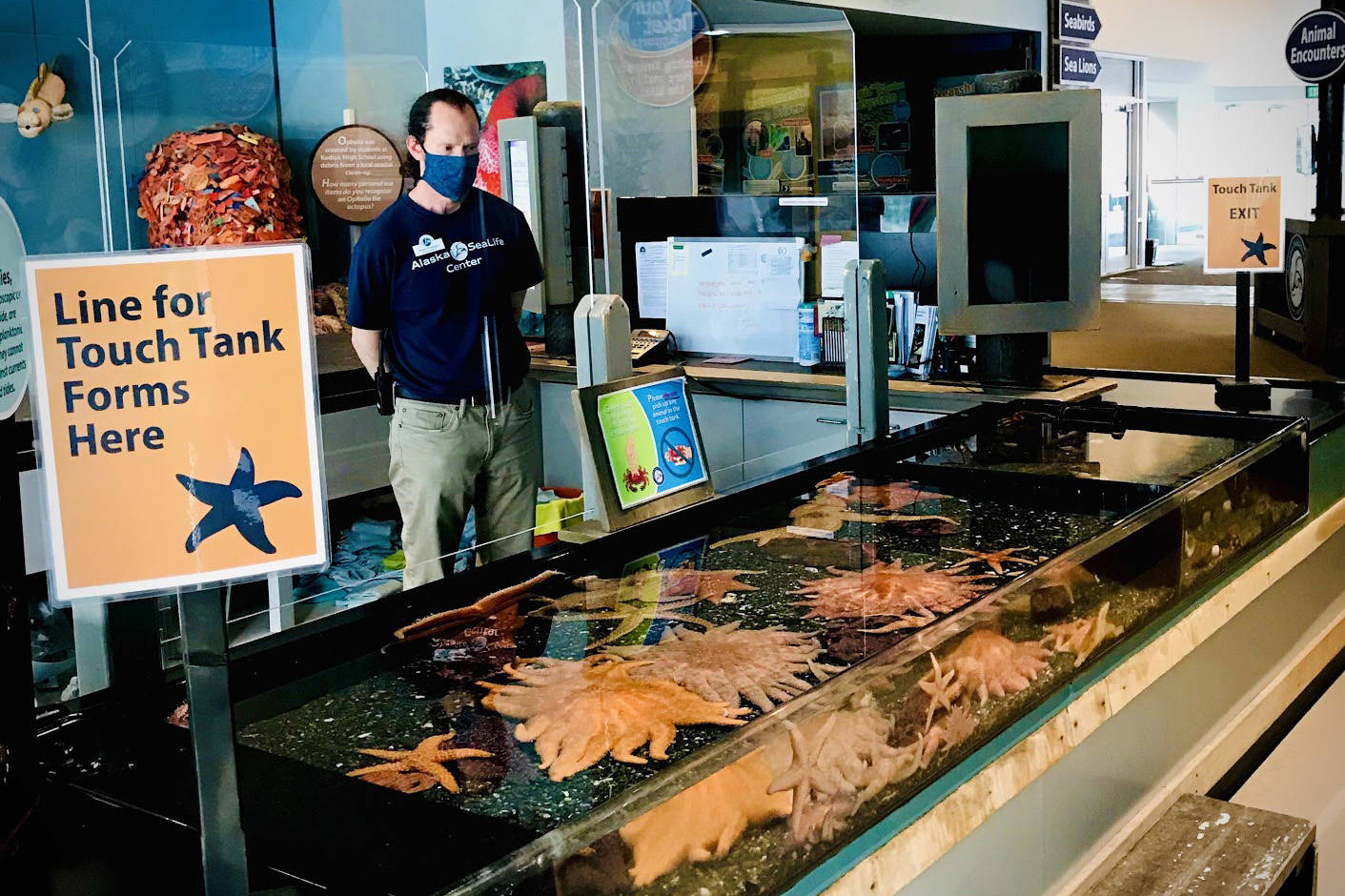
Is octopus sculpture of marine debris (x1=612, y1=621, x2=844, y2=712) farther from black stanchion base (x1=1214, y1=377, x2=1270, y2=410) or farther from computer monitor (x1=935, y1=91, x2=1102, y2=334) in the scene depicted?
computer monitor (x1=935, y1=91, x2=1102, y2=334)

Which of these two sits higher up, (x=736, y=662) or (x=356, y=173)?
(x=356, y=173)

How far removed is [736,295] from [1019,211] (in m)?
1.31

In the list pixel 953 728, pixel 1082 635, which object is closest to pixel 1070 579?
pixel 1082 635

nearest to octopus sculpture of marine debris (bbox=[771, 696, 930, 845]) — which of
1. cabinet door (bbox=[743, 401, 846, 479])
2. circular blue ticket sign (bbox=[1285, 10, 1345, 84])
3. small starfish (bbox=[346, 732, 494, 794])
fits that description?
small starfish (bbox=[346, 732, 494, 794])

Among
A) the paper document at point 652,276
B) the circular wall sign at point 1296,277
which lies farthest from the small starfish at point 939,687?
the circular wall sign at point 1296,277

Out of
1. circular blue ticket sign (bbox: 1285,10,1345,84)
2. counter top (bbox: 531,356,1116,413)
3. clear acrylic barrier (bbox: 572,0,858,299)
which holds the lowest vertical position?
counter top (bbox: 531,356,1116,413)

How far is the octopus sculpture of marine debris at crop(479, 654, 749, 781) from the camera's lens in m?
1.62

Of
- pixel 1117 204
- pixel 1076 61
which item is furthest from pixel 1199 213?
pixel 1076 61

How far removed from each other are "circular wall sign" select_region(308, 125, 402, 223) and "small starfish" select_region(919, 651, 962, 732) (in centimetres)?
172

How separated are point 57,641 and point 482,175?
60.8 inches

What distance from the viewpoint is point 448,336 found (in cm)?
316

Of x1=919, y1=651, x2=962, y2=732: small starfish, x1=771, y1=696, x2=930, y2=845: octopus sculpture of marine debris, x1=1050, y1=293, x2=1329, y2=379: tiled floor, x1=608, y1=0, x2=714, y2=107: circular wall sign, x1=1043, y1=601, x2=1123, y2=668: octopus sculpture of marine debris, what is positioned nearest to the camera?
x1=771, y1=696, x2=930, y2=845: octopus sculpture of marine debris

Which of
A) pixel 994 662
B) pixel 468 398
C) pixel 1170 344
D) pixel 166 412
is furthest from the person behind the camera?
pixel 1170 344

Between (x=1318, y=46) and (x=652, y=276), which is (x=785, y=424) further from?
(x=1318, y=46)
